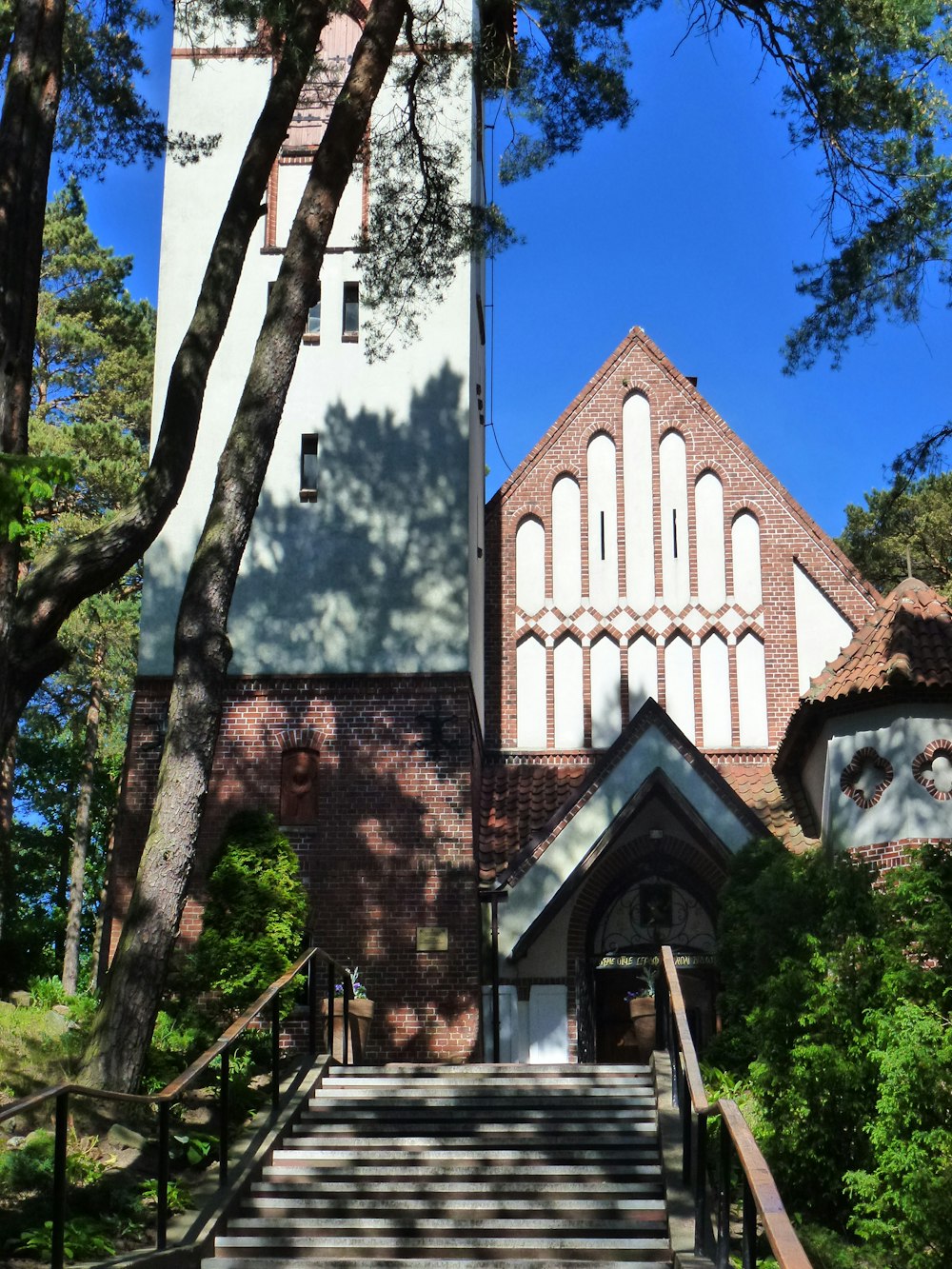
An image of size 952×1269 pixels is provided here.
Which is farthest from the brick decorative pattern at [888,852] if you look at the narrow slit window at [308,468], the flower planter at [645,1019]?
the narrow slit window at [308,468]

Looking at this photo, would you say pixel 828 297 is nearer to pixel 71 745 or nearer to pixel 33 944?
pixel 33 944

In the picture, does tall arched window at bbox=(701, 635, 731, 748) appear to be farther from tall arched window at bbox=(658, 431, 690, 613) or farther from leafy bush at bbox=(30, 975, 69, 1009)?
leafy bush at bbox=(30, 975, 69, 1009)

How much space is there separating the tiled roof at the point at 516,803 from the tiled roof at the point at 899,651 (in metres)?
3.39

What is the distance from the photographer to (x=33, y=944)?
14562 mm

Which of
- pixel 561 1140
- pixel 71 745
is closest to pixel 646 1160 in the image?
pixel 561 1140

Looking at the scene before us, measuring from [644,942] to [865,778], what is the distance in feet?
13.2

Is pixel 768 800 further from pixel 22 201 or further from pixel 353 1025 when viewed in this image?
pixel 22 201

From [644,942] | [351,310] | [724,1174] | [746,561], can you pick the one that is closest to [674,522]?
[746,561]

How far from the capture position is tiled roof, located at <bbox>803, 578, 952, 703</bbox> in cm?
1429

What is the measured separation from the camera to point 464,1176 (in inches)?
370

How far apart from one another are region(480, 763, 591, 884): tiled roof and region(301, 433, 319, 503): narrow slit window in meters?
4.05

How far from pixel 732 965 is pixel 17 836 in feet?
86.8

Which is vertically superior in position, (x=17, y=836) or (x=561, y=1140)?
(x=17, y=836)

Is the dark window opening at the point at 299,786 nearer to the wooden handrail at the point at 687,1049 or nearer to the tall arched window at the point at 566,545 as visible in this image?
the tall arched window at the point at 566,545
